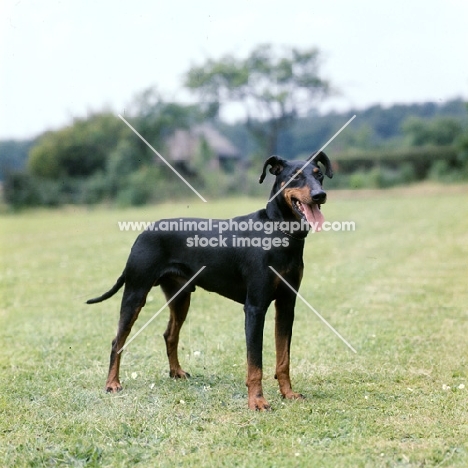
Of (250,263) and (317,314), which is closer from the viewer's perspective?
(250,263)

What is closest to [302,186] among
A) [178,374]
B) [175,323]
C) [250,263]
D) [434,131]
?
[250,263]

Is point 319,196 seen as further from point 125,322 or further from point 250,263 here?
point 125,322

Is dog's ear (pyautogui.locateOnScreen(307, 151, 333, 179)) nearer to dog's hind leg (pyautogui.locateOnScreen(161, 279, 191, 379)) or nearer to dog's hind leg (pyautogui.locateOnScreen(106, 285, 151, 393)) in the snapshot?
dog's hind leg (pyautogui.locateOnScreen(161, 279, 191, 379))

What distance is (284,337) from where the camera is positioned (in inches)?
212

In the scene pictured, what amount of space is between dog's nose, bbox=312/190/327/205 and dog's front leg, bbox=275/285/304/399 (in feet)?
3.04

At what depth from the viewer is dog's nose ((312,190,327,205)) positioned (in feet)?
15.4

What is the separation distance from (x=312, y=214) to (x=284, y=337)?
3.84 feet

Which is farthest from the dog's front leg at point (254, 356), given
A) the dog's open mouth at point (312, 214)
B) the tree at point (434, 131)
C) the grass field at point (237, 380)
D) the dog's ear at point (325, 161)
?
the tree at point (434, 131)

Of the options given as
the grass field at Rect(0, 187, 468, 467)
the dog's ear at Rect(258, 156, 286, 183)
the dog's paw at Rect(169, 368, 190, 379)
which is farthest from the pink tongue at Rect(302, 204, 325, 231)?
the dog's paw at Rect(169, 368, 190, 379)

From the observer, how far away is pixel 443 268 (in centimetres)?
1228

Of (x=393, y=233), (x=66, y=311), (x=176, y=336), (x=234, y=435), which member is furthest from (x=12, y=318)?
(x=393, y=233)

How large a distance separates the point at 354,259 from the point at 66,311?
683 centimetres

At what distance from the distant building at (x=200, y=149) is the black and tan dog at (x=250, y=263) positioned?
1388 inches

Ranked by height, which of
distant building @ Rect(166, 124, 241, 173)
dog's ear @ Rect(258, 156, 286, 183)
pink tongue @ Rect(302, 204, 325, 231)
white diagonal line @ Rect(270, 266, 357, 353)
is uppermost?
distant building @ Rect(166, 124, 241, 173)
